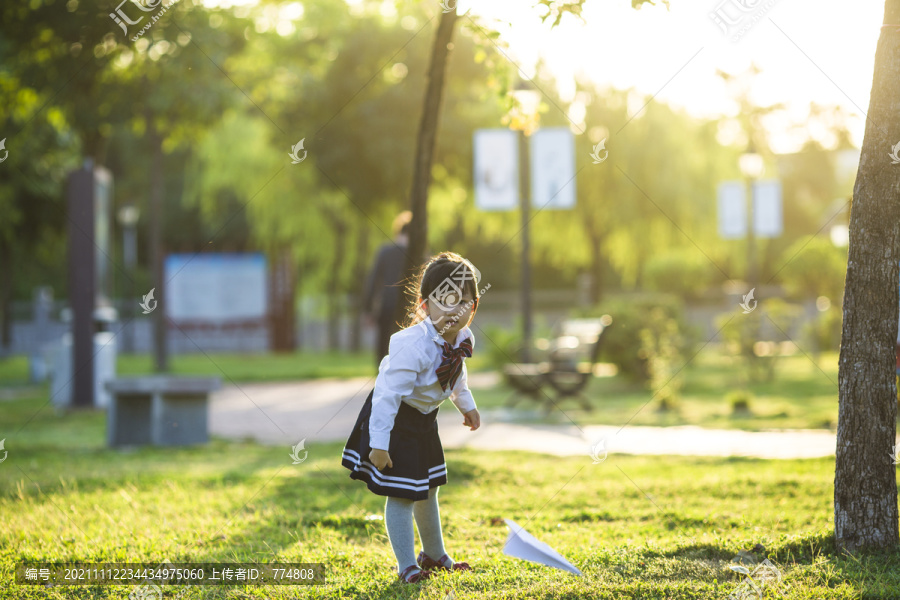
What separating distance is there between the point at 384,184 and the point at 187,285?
5.54 m

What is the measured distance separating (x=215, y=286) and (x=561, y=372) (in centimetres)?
1350

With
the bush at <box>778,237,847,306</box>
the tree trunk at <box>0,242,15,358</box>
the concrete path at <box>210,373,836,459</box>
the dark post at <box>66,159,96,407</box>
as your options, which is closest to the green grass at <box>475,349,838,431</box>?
the concrete path at <box>210,373,836,459</box>

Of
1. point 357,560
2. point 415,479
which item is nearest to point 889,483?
point 415,479

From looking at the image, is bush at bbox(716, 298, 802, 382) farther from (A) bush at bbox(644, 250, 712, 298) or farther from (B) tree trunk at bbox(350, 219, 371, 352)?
(B) tree trunk at bbox(350, 219, 371, 352)

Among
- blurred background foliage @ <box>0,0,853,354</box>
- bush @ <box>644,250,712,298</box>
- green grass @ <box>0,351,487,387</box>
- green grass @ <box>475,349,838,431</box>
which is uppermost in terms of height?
blurred background foliage @ <box>0,0,853,354</box>

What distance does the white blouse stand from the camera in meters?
3.50

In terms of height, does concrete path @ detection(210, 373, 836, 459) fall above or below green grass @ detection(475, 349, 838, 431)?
above

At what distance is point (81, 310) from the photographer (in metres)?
11.7

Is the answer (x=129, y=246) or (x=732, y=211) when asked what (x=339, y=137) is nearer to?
(x=732, y=211)

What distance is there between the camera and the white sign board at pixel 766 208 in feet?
62.6

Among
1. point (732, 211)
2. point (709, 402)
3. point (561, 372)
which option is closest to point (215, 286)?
point (732, 211)

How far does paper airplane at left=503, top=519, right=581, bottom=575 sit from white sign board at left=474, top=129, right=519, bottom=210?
8713 mm

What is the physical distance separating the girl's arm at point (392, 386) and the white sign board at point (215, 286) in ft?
62.8

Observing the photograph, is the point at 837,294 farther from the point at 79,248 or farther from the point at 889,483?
the point at 889,483
